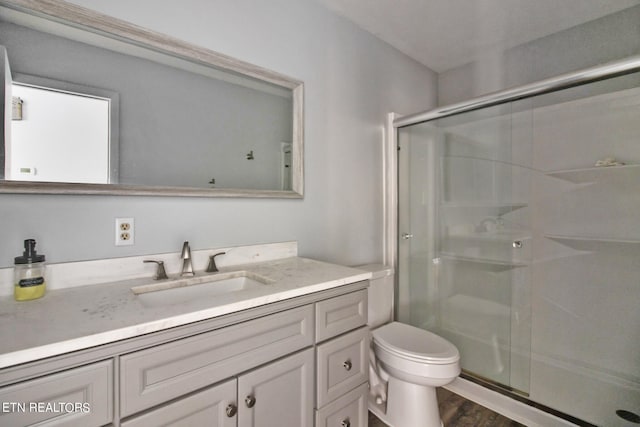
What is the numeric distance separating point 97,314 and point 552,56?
2.92 metres

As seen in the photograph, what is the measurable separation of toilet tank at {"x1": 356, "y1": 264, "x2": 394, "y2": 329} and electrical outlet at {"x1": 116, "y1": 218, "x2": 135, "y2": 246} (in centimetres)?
128

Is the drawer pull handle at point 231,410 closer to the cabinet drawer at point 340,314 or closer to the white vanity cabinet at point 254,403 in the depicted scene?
the white vanity cabinet at point 254,403

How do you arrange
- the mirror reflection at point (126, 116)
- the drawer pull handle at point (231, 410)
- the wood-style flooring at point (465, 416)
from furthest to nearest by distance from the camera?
1. the wood-style flooring at point (465, 416)
2. the mirror reflection at point (126, 116)
3. the drawer pull handle at point (231, 410)

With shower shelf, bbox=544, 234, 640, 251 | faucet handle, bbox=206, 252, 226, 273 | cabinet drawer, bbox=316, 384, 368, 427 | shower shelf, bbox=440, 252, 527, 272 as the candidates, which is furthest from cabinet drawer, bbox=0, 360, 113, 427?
shower shelf, bbox=544, 234, 640, 251

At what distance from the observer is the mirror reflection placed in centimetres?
94

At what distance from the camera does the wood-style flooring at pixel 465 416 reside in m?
1.63

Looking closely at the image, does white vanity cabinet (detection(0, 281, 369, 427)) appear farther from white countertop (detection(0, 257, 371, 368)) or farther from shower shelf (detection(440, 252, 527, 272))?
shower shelf (detection(440, 252, 527, 272))

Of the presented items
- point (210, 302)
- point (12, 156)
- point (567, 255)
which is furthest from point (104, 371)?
point (567, 255)

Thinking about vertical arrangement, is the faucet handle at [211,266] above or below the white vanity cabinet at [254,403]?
above

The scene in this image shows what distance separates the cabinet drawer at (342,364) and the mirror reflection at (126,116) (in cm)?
83

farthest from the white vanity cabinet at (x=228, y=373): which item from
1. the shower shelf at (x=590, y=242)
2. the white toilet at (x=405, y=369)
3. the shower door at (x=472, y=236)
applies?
the shower shelf at (x=590, y=242)

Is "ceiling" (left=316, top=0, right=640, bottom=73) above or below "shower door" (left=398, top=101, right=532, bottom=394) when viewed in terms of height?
above

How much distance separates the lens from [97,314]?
0.76 meters

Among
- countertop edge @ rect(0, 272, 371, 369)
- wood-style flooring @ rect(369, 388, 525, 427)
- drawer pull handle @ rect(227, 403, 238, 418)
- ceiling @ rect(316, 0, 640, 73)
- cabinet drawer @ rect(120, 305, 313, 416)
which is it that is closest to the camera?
countertop edge @ rect(0, 272, 371, 369)
